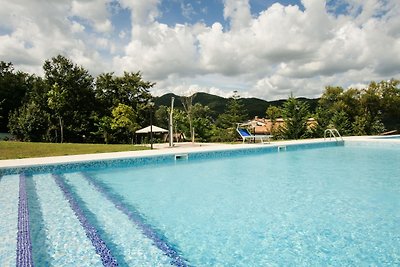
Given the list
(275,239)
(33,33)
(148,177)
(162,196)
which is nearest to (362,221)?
(275,239)

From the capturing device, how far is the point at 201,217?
4.84 m

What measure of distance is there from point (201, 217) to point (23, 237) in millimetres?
2528

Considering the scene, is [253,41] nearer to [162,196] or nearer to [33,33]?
[33,33]

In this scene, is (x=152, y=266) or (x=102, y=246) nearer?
(x=152, y=266)

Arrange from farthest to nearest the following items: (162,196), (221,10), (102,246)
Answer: (221,10)
(162,196)
(102,246)

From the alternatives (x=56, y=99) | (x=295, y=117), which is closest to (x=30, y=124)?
(x=56, y=99)

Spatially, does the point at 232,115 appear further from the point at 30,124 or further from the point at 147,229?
the point at 147,229

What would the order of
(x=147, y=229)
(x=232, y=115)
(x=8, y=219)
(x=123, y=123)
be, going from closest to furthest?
(x=147, y=229) → (x=8, y=219) → (x=123, y=123) → (x=232, y=115)

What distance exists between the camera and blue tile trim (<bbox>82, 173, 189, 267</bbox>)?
3266 mm

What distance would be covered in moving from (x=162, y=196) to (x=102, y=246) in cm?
284

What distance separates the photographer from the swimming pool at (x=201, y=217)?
3334mm

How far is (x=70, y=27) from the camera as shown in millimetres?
13367

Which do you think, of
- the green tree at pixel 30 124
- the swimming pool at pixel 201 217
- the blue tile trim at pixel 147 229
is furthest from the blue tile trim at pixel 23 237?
the green tree at pixel 30 124

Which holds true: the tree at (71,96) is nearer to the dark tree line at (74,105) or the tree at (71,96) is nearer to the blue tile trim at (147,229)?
the dark tree line at (74,105)
